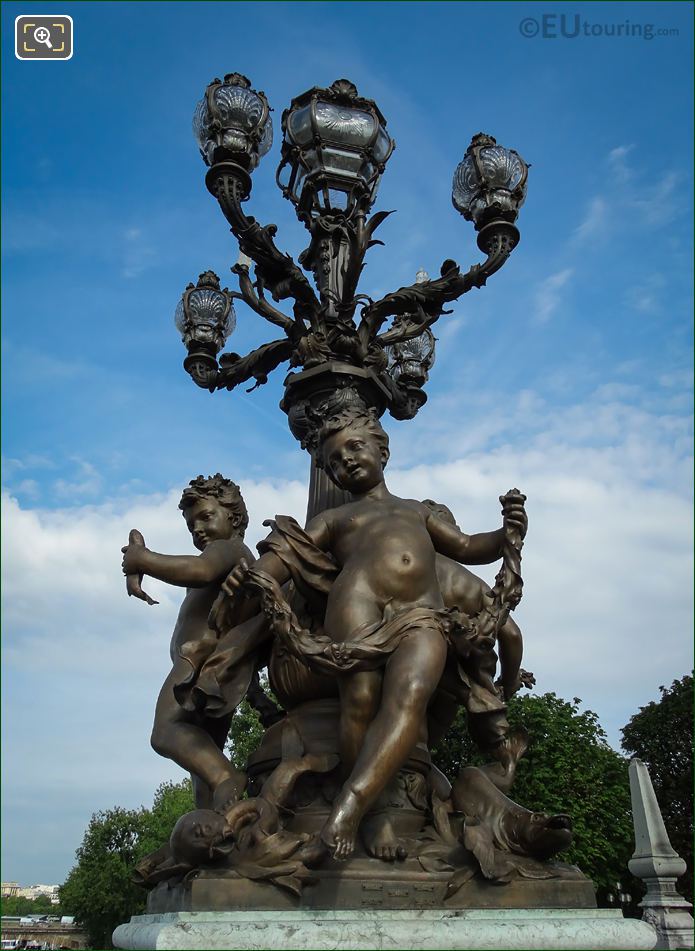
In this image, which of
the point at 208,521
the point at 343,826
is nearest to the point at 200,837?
the point at 343,826

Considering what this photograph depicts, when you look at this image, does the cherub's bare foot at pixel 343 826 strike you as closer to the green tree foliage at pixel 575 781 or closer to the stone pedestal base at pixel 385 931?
the stone pedestal base at pixel 385 931

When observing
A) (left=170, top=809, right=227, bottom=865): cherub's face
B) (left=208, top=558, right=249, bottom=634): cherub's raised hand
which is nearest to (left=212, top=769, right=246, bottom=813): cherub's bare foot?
(left=170, top=809, right=227, bottom=865): cherub's face

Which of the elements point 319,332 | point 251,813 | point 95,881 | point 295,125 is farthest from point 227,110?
point 95,881

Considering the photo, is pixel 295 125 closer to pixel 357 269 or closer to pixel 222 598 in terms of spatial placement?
pixel 357 269

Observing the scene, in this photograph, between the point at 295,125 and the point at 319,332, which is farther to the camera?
the point at 295,125

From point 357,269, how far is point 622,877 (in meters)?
20.2

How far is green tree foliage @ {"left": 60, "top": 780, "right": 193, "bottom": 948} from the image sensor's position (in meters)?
33.4

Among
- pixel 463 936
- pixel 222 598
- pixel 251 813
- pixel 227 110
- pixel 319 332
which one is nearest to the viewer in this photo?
pixel 463 936

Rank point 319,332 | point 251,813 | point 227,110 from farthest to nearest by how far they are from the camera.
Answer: point 227,110
point 319,332
point 251,813

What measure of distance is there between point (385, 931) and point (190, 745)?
58.6 inches

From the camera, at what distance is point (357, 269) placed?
6125mm

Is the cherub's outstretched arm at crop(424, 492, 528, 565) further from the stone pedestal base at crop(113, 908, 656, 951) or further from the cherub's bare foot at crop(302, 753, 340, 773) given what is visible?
the stone pedestal base at crop(113, 908, 656, 951)

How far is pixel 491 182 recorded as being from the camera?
6.58 meters

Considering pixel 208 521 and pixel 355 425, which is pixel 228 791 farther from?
pixel 355 425
